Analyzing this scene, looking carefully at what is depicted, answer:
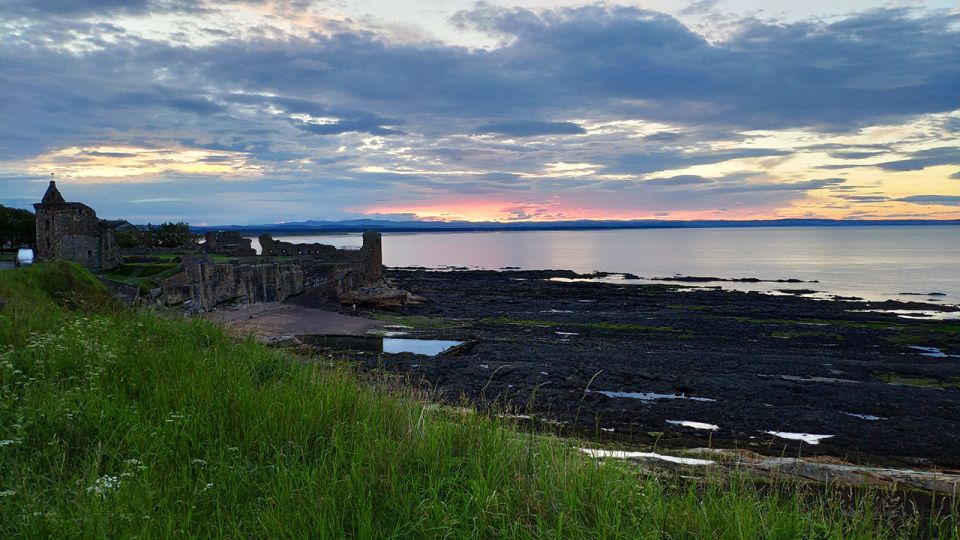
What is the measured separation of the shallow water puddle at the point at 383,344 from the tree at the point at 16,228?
144 feet

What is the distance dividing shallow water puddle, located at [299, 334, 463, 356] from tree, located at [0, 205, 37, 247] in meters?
43.8

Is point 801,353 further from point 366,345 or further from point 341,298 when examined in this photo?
point 341,298

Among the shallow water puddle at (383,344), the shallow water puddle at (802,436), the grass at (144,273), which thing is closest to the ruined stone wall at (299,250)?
the grass at (144,273)

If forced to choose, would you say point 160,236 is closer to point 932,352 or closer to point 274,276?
point 274,276

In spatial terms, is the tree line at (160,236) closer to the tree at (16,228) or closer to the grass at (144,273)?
the tree at (16,228)

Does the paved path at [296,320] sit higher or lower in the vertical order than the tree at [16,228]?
lower

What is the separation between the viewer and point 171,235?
62.8 metres

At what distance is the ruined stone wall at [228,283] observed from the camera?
106 feet

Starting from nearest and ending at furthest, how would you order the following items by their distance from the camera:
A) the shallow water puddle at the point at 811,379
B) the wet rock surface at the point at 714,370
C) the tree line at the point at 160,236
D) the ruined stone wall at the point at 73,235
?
the wet rock surface at the point at 714,370, the shallow water puddle at the point at 811,379, the ruined stone wall at the point at 73,235, the tree line at the point at 160,236

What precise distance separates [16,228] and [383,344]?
161 ft

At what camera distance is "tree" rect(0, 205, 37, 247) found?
57.1m

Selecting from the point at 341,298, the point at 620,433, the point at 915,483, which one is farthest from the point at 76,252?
the point at 915,483

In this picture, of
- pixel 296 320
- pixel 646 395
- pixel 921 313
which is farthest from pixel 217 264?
pixel 921 313

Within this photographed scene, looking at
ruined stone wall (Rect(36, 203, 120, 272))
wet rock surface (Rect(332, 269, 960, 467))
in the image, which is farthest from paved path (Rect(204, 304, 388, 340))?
ruined stone wall (Rect(36, 203, 120, 272))
